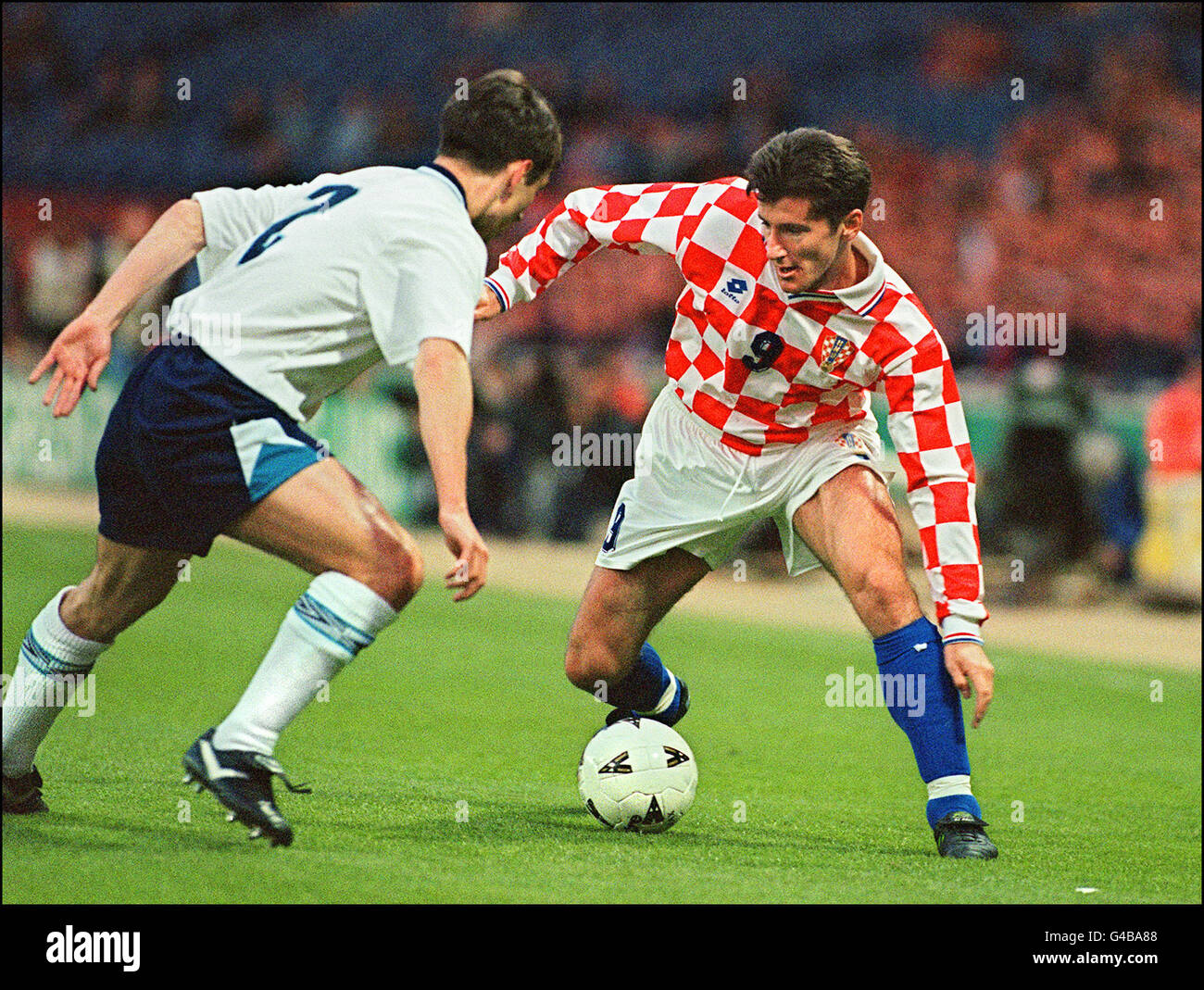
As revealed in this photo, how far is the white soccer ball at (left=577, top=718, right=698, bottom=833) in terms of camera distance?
4.65 m

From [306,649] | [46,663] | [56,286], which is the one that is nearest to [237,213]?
[306,649]

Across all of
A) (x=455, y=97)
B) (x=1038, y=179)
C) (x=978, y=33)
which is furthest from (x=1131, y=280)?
(x=455, y=97)

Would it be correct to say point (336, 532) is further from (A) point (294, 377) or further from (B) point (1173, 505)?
(B) point (1173, 505)

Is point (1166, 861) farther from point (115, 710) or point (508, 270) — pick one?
point (115, 710)

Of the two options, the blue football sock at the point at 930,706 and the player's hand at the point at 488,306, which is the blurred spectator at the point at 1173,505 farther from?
the player's hand at the point at 488,306

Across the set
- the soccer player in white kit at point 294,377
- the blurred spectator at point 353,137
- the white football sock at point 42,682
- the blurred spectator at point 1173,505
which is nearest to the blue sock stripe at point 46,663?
the white football sock at point 42,682

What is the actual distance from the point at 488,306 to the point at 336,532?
1.33 m

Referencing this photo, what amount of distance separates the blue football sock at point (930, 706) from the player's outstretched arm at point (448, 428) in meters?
1.50

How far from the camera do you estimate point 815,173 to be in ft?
14.0

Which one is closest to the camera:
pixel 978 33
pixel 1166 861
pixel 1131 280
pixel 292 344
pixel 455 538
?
pixel 455 538

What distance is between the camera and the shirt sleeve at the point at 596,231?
477 centimetres

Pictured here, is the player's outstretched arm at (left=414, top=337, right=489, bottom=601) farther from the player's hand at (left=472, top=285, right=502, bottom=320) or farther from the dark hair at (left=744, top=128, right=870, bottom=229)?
the dark hair at (left=744, top=128, right=870, bottom=229)

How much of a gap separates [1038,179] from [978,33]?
12.2 feet

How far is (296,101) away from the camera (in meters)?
20.1
